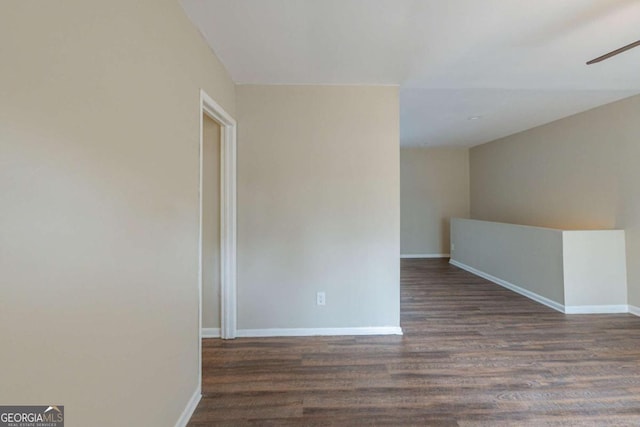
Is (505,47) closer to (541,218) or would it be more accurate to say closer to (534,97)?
(534,97)

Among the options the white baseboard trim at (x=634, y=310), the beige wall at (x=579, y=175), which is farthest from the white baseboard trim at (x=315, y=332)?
the beige wall at (x=579, y=175)

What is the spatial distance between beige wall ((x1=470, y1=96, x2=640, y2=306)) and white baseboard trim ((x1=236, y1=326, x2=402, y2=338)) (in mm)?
2983

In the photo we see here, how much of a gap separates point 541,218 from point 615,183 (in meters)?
1.27

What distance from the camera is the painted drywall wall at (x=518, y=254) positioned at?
3600mm

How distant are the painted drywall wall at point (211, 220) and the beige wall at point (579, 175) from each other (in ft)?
14.8

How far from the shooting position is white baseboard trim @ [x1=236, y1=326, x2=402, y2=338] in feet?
9.39

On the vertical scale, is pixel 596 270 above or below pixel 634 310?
above

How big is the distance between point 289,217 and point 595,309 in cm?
371

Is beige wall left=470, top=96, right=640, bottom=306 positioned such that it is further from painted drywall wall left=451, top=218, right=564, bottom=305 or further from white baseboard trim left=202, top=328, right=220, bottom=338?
white baseboard trim left=202, top=328, right=220, bottom=338

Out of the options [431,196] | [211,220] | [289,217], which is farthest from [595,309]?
[211,220]

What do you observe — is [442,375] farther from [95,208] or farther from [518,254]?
[518,254]

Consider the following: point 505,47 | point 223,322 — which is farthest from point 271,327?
point 505,47

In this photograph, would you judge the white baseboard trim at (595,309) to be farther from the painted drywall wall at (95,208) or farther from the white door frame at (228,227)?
the painted drywall wall at (95,208)

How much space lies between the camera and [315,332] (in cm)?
288
